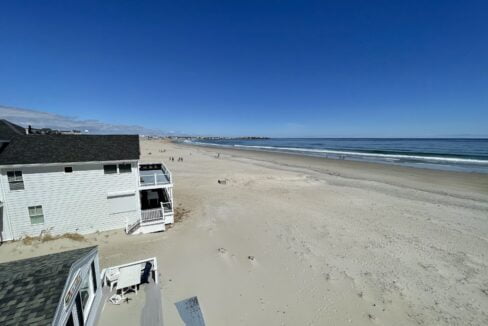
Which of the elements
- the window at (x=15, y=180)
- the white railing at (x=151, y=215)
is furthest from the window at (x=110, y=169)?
the window at (x=15, y=180)

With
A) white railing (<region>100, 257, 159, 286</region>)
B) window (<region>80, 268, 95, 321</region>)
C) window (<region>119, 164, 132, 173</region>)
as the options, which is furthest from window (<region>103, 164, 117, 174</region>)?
window (<region>80, 268, 95, 321</region>)

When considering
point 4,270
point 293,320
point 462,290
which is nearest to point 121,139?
point 4,270

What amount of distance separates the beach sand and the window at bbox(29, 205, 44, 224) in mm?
1114


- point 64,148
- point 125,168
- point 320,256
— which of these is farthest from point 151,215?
point 320,256

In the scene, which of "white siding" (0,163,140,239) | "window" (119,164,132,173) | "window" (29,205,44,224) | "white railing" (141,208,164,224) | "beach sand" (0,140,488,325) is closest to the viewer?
"beach sand" (0,140,488,325)

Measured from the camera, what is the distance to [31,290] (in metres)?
3.54

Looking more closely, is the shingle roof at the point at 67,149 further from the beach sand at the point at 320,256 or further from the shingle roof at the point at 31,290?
the shingle roof at the point at 31,290

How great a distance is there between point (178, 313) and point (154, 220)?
20.1 ft

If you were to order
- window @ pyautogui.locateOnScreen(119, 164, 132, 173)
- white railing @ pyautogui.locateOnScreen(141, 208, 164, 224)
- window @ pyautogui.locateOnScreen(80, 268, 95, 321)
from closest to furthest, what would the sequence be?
window @ pyautogui.locateOnScreen(80, 268, 95, 321), white railing @ pyautogui.locateOnScreen(141, 208, 164, 224), window @ pyautogui.locateOnScreen(119, 164, 132, 173)

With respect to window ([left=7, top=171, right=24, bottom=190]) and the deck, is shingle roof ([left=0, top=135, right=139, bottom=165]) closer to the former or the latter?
window ([left=7, top=171, right=24, bottom=190])

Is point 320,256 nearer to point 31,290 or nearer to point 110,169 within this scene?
point 31,290

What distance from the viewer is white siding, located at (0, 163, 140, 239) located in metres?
10.1

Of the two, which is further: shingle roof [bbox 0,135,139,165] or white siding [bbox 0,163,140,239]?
white siding [bbox 0,163,140,239]

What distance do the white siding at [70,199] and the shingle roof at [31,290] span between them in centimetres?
743
